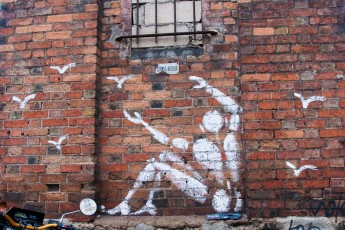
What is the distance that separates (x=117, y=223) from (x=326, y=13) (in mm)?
2724

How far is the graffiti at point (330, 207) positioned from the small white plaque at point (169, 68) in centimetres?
174

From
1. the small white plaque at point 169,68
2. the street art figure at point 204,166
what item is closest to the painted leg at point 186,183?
the street art figure at point 204,166

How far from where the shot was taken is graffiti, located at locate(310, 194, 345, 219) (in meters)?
3.43

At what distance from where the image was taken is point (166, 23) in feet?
13.2

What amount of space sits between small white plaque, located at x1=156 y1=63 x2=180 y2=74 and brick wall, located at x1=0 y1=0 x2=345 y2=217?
1.6 inches

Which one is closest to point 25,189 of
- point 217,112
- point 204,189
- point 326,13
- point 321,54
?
point 204,189

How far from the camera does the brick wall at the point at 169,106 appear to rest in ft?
11.7

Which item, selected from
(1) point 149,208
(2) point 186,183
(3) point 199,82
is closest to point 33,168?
(1) point 149,208

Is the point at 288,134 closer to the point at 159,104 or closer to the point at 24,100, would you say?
the point at 159,104

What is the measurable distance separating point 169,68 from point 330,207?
1.92 metres

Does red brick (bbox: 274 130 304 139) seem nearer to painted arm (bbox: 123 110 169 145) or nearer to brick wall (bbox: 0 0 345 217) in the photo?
brick wall (bbox: 0 0 345 217)

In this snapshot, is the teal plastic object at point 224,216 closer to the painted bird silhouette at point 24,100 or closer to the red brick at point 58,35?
the painted bird silhouette at point 24,100

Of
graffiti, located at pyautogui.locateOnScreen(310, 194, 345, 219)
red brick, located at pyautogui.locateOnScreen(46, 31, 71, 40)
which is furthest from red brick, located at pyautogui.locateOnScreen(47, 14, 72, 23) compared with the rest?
graffiti, located at pyautogui.locateOnScreen(310, 194, 345, 219)

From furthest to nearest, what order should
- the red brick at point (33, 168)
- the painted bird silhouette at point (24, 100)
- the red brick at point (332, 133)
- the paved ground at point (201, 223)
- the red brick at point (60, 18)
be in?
the red brick at point (60, 18) < the painted bird silhouette at point (24, 100) < the red brick at point (33, 168) < the red brick at point (332, 133) < the paved ground at point (201, 223)
